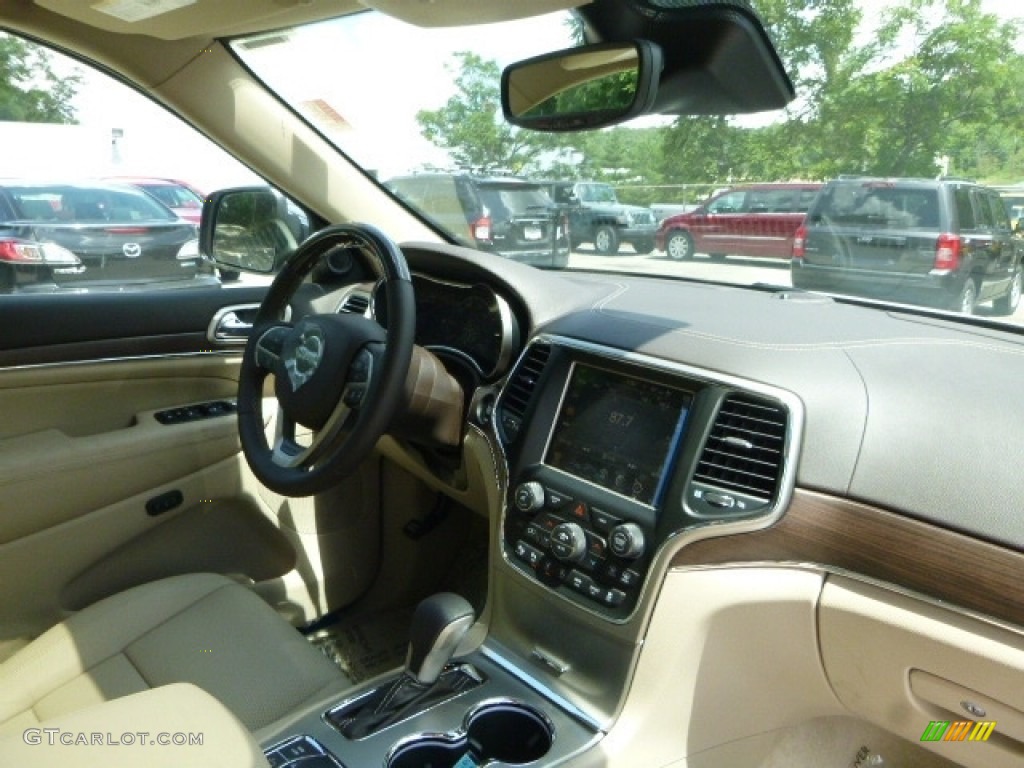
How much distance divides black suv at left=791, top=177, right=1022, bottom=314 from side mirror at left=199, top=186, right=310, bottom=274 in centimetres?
171

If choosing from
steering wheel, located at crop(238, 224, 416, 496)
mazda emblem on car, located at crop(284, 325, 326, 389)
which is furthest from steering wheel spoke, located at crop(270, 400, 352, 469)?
mazda emblem on car, located at crop(284, 325, 326, 389)

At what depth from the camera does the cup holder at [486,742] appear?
168 cm

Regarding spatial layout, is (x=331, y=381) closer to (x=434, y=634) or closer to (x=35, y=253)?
(x=434, y=634)

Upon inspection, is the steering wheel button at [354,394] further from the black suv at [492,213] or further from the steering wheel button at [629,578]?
the black suv at [492,213]

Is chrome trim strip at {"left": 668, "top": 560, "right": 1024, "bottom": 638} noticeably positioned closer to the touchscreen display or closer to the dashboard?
the touchscreen display

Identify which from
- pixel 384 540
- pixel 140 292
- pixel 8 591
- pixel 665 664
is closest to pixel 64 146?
pixel 140 292

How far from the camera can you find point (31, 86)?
2.51 m

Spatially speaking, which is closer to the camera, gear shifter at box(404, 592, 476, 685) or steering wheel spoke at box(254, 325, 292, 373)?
gear shifter at box(404, 592, 476, 685)

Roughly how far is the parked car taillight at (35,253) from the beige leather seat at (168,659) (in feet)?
3.72

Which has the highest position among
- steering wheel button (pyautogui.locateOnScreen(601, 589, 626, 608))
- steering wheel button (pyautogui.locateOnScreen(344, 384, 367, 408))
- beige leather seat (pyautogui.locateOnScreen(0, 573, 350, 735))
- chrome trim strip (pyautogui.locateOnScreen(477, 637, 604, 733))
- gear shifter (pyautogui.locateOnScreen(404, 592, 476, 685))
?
steering wheel button (pyautogui.locateOnScreen(344, 384, 367, 408))

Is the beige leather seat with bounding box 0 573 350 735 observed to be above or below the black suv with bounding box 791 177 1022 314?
below

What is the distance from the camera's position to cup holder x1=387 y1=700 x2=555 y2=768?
168 cm

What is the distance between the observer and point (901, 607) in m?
1.48

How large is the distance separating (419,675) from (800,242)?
143cm
